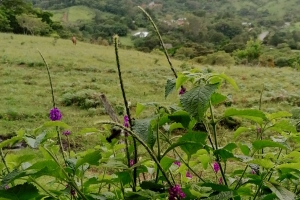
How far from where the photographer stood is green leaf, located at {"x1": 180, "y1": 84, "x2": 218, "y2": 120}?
79 cm

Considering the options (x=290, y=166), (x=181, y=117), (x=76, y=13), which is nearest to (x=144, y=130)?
(x=181, y=117)

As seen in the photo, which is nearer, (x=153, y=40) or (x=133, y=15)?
(x=153, y=40)

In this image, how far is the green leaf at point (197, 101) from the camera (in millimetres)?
792

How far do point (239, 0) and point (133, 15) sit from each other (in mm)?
31480

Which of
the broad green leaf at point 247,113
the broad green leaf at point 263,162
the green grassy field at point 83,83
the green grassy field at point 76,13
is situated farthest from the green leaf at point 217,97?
the green grassy field at point 76,13

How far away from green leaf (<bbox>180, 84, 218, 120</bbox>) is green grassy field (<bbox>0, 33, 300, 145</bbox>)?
5.76 m

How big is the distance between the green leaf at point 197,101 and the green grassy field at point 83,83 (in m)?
5.76

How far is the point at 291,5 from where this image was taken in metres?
69.4

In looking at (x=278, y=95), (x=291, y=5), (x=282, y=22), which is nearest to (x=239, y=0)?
(x=291, y=5)

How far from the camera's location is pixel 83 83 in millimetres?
10789

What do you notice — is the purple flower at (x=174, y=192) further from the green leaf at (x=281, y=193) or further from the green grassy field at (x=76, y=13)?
the green grassy field at (x=76, y=13)

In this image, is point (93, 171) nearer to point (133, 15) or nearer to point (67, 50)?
point (67, 50)

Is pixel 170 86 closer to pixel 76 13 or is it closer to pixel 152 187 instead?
pixel 152 187

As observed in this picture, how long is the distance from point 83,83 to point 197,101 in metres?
10.2
